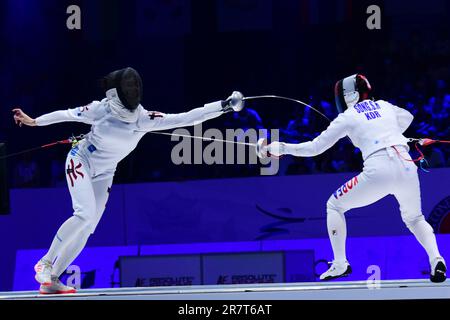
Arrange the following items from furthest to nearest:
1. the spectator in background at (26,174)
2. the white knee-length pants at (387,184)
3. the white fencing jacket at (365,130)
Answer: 1. the spectator in background at (26,174)
2. the white fencing jacket at (365,130)
3. the white knee-length pants at (387,184)

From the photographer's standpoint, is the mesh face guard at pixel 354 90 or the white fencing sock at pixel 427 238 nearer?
the white fencing sock at pixel 427 238

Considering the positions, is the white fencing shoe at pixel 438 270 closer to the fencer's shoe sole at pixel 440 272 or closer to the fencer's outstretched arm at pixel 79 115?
the fencer's shoe sole at pixel 440 272

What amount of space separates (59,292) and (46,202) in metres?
2.73

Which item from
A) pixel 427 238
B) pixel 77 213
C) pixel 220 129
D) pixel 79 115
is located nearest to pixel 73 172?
pixel 77 213

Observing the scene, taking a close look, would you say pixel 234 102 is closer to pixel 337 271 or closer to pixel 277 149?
pixel 277 149

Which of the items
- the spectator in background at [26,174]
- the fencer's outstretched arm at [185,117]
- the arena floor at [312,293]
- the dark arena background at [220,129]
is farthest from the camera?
the spectator in background at [26,174]

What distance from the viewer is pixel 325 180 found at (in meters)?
7.31

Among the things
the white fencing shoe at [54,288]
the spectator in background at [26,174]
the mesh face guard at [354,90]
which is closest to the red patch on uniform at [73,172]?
the white fencing shoe at [54,288]

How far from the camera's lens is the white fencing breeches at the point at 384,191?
4.89m

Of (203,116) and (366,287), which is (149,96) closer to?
(203,116)

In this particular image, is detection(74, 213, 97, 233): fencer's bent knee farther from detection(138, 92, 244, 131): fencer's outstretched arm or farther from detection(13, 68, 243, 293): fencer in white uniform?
detection(138, 92, 244, 131): fencer's outstretched arm

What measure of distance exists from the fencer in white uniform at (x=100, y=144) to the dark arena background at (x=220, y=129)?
199cm
